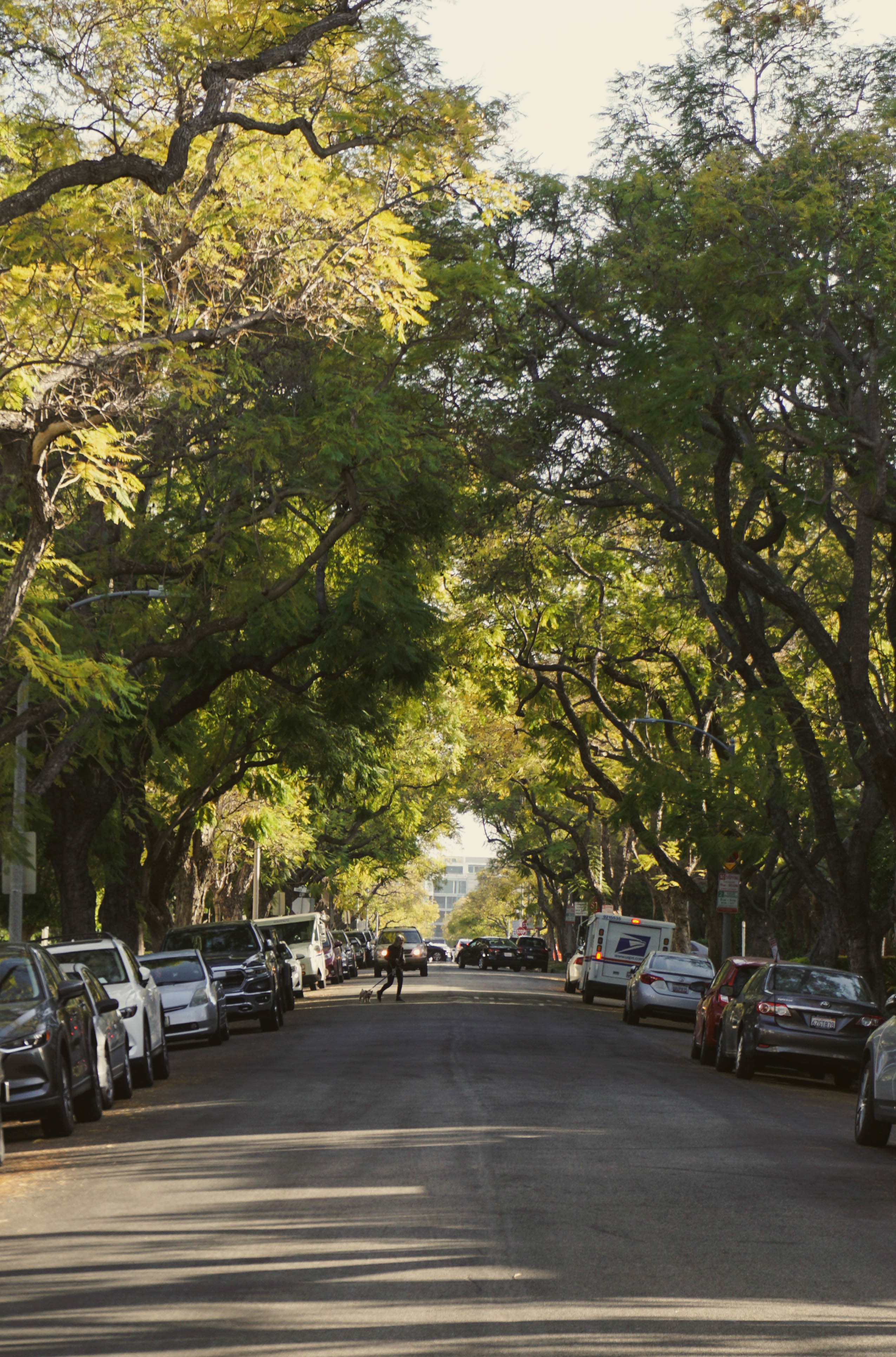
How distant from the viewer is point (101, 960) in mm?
19297

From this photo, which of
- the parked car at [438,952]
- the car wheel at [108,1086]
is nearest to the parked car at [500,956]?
the parked car at [438,952]

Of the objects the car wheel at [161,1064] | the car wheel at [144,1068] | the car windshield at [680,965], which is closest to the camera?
the car wheel at [144,1068]

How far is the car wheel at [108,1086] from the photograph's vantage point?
52.3ft

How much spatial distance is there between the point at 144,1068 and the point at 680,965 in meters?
16.6

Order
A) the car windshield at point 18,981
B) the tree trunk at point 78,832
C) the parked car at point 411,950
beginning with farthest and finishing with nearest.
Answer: the parked car at point 411,950 < the tree trunk at point 78,832 < the car windshield at point 18,981

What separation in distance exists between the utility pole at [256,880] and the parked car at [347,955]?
4686mm

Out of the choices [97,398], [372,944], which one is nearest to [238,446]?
[97,398]

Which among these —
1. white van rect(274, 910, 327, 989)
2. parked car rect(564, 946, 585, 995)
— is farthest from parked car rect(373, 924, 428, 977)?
parked car rect(564, 946, 585, 995)

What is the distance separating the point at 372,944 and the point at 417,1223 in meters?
70.3

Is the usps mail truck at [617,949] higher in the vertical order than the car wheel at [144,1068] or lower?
higher

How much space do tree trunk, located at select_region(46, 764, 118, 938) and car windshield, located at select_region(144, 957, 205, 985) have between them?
2.50 meters

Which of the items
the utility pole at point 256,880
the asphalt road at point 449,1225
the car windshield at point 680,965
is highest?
the utility pole at point 256,880

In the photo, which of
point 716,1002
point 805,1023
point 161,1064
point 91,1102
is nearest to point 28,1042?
point 91,1102

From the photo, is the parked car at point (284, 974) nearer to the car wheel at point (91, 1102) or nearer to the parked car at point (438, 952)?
the car wheel at point (91, 1102)
